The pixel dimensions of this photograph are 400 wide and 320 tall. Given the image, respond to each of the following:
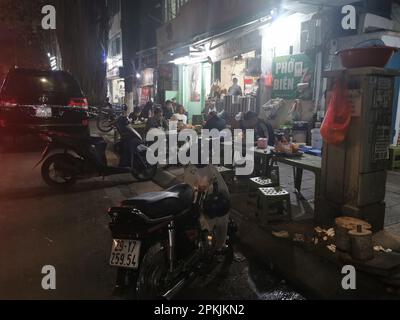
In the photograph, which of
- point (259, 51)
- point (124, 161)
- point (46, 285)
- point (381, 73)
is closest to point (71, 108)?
point (124, 161)

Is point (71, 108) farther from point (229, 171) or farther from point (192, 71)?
point (192, 71)

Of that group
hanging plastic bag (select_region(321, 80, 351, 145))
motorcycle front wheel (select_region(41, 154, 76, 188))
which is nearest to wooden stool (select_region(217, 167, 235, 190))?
hanging plastic bag (select_region(321, 80, 351, 145))

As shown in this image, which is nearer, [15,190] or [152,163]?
[15,190]

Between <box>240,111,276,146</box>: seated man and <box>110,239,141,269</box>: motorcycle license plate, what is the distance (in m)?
5.06

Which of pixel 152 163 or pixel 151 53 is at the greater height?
pixel 151 53

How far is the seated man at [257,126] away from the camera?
7555 mm

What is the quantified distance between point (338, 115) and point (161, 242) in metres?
2.99

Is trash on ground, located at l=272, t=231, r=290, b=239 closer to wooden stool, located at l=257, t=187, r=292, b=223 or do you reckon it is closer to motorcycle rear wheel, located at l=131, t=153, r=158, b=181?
wooden stool, located at l=257, t=187, r=292, b=223

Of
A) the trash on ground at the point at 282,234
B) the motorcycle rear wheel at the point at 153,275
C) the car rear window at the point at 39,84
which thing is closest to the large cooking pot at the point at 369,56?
the trash on ground at the point at 282,234

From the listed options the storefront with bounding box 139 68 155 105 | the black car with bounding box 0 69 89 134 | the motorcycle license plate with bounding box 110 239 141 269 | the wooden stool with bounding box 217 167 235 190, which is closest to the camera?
the motorcycle license plate with bounding box 110 239 141 269

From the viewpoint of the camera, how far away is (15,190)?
7.26m

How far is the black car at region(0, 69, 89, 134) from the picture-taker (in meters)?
10.1

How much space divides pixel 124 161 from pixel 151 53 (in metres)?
17.8

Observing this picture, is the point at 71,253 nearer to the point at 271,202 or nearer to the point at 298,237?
the point at 271,202
